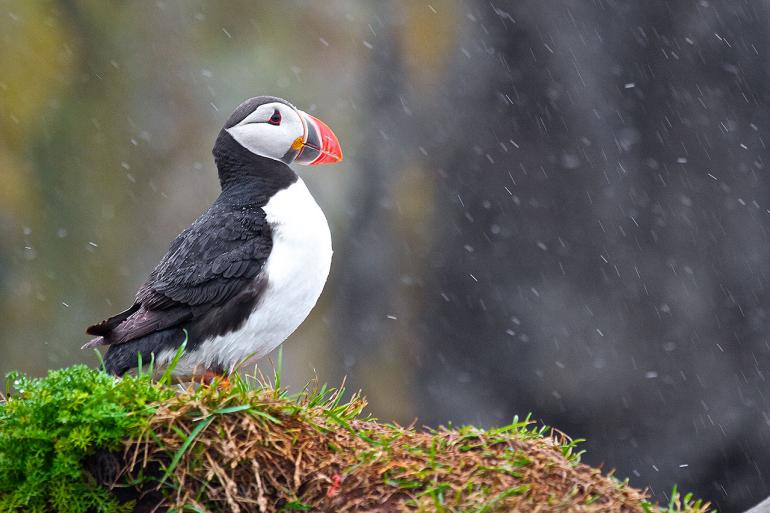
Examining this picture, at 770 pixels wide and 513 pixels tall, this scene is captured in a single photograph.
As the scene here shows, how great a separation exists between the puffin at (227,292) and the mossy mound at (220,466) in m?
1.01

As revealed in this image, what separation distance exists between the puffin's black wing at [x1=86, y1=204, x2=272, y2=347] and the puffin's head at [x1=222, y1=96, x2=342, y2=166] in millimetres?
391

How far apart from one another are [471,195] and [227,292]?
6.09 metres

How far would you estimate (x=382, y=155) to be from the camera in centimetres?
968

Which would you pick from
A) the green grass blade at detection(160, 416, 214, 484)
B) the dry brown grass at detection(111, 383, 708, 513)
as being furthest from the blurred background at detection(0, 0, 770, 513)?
the green grass blade at detection(160, 416, 214, 484)

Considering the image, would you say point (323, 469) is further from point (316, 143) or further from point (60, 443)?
point (316, 143)

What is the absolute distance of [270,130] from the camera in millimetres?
4051

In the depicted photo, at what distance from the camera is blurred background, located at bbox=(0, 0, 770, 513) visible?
29.7 ft

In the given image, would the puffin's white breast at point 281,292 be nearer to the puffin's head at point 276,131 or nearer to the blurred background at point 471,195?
the puffin's head at point 276,131

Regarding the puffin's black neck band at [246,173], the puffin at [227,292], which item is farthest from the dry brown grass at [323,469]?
the puffin's black neck band at [246,173]

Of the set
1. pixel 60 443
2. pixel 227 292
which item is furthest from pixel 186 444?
pixel 227 292

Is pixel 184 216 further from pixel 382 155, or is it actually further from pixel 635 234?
pixel 635 234

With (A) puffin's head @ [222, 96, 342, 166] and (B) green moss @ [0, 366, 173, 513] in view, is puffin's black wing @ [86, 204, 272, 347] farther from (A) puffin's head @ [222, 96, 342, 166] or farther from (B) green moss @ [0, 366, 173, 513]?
(B) green moss @ [0, 366, 173, 513]

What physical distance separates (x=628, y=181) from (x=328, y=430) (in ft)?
23.6

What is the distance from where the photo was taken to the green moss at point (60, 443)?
245cm
